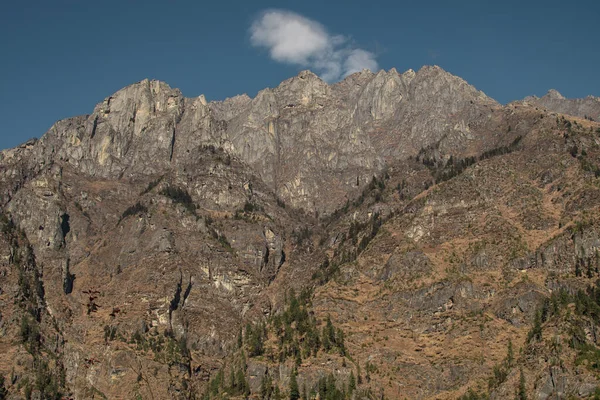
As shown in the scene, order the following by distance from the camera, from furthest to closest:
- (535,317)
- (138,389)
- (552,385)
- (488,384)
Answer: (138,389), (535,317), (488,384), (552,385)

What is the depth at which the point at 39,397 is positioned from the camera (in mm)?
169750

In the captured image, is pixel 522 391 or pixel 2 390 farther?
pixel 2 390

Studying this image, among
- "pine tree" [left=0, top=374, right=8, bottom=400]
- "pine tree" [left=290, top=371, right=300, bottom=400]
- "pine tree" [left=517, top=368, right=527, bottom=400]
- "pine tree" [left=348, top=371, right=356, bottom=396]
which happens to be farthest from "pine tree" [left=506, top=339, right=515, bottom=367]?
"pine tree" [left=0, top=374, right=8, bottom=400]

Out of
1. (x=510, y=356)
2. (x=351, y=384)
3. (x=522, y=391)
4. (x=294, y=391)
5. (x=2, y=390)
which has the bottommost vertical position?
(x=522, y=391)

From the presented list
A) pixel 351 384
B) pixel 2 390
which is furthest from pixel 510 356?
pixel 2 390

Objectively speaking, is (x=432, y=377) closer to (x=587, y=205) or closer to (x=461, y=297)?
(x=461, y=297)

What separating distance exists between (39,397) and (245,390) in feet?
162

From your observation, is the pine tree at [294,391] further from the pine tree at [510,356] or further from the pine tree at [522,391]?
the pine tree at [522,391]

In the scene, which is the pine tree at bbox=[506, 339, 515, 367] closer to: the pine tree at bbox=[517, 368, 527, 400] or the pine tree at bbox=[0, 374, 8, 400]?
the pine tree at bbox=[517, 368, 527, 400]

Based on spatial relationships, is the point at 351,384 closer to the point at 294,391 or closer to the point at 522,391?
the point at 294,391

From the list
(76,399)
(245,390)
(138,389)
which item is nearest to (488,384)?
(245,390)

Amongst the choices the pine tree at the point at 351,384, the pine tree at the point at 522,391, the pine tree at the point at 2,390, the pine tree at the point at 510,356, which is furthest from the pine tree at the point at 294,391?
the pine tree at the point at 2,390

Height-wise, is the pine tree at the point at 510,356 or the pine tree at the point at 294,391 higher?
the pine tree at the point at 510,356

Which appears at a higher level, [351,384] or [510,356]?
[510,356]
